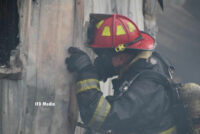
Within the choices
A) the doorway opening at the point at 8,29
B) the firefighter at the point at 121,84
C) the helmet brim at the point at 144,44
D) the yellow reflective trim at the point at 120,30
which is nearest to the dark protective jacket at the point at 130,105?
the firefighter at the point at 121,84

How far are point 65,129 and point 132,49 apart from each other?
3.12 feet

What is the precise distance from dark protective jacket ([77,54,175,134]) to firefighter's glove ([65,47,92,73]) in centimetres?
6

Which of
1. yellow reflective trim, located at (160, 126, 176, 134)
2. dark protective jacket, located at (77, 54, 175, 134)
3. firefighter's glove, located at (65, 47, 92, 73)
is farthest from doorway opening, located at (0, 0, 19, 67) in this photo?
yellow reflective trim, located at (160, 126, 176, 134)

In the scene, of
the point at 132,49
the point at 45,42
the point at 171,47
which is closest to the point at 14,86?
the point at 45,42

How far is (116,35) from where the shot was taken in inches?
124

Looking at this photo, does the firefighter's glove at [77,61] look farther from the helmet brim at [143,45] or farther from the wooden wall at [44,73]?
the helmet brim at [143,45]

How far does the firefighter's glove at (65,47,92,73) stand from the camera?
2893 mm

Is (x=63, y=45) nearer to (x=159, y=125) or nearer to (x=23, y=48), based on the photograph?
(x=23, y=48)

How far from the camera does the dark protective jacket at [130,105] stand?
9.57ft

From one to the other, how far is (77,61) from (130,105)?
60cm

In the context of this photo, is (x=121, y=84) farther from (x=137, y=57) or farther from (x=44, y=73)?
(x=44, y=73)

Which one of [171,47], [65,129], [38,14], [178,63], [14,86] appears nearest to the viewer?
[14,86]

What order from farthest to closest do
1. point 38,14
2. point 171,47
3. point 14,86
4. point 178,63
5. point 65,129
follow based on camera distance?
point 178,63, point 171,47, point 65,129, point 38,14, point 14,86

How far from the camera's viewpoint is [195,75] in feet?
32.7
